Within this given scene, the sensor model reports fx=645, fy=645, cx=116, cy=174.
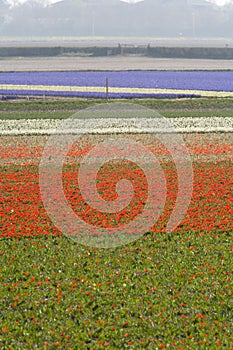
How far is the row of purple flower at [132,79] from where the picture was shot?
193 ft

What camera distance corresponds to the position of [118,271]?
45.8ft

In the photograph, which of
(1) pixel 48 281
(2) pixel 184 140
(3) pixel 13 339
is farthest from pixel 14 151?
(3) pixel 13 339

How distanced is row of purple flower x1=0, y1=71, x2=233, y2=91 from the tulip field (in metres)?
34.3

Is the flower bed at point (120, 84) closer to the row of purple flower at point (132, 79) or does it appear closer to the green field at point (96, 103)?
the row of purple flower at point (132, 79)

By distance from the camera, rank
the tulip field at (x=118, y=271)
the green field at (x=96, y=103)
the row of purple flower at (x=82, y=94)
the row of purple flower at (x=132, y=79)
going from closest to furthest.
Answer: the tulip field at (x=118, y=271), the green field at (x=96, y=103), the row of purple flower at (x=82, y=94), the row of purple flower at (x=132, y=79)

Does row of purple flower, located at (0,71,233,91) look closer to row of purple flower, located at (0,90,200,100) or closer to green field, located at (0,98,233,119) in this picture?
row of purple flower, located at (0,90,200,100)

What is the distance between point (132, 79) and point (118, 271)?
53.1m

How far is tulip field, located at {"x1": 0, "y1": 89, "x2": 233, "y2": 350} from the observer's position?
1134 cm

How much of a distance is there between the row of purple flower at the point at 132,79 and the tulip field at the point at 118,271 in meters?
34.3

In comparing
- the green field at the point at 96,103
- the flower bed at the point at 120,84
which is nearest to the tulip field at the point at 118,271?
the green field at the point at 96,103

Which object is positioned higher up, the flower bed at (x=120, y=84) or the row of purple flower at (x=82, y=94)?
the row of purple flower at (x=82, y=94)

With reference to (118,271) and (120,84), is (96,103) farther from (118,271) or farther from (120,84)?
(118,271)

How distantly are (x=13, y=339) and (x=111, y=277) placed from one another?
10.0 feet

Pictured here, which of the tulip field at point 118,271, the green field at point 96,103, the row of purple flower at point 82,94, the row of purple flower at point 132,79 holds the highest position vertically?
the tulip field at point 118,271
